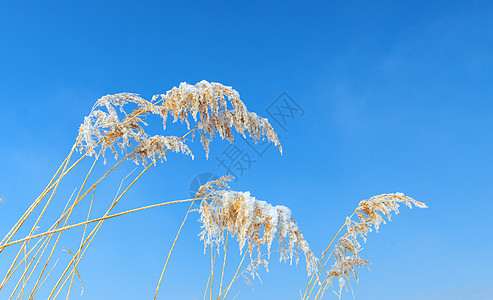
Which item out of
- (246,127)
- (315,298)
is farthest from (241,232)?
(315,298)

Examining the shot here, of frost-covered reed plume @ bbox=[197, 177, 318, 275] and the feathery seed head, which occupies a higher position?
the feathery seed head

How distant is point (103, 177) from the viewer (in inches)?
110

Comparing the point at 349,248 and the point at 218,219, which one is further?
the point at 349,248

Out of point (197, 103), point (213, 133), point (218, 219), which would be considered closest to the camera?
point (218, 219)

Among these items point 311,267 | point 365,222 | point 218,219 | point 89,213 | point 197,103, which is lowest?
point 311,267

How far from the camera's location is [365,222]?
134 inches

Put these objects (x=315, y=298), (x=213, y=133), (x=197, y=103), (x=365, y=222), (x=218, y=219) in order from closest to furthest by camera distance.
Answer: (x=218, y=219) < (x=197, y=103) < (x=213, y=133) < (x=365, y=222) < (x=315, y=298)

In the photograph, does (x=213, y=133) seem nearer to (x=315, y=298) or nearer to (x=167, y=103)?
(x=167, y=103)

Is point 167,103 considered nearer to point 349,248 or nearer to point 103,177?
point 103,177

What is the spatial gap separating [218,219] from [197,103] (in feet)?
2.33

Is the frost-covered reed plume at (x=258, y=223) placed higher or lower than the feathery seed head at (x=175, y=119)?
lower

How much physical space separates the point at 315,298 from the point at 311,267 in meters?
1.80

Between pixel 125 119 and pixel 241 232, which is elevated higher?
pixel 125 119

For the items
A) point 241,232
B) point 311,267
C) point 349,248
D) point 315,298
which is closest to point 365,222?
point 349,248
